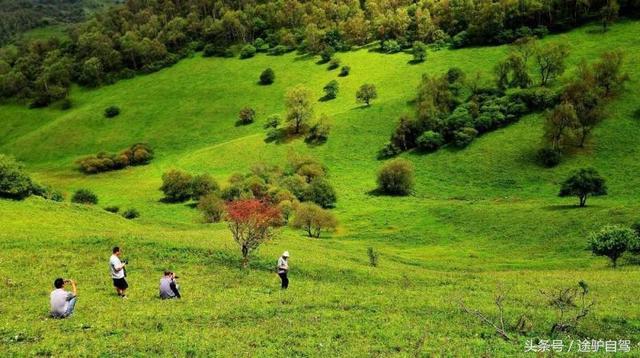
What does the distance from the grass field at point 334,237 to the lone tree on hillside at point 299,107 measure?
8559 mm

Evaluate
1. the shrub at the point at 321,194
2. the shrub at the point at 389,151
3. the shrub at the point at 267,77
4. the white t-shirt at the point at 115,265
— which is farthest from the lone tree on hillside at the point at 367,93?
the white t-shirt at the point at 115,265

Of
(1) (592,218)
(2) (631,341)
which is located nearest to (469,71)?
(1) (592,218)

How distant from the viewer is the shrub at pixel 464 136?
125 meters

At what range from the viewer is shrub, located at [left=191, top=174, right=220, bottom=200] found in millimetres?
117000

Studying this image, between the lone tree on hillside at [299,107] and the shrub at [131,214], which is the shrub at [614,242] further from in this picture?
the lone tree on hillside at [299,107]

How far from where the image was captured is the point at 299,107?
15088 cm

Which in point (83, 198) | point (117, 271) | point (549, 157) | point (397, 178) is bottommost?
point (83, 198)

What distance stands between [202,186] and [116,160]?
168ft

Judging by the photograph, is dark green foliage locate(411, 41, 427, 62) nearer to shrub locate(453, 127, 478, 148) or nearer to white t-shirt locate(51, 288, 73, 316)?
shrub locate(453, 127, 478, 148)

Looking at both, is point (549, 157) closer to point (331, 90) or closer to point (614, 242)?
point (614, 242)

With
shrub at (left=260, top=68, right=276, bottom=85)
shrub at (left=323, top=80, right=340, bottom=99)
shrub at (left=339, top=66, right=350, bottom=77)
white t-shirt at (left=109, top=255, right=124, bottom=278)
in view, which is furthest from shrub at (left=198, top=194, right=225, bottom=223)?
shrub at (left=260, top=68, right=276, bottom=85)

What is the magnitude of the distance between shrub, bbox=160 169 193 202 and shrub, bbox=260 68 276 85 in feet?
253

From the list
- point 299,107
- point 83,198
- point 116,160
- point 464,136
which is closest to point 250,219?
point 83,198

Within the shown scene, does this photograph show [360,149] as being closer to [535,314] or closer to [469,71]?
[469,71]
